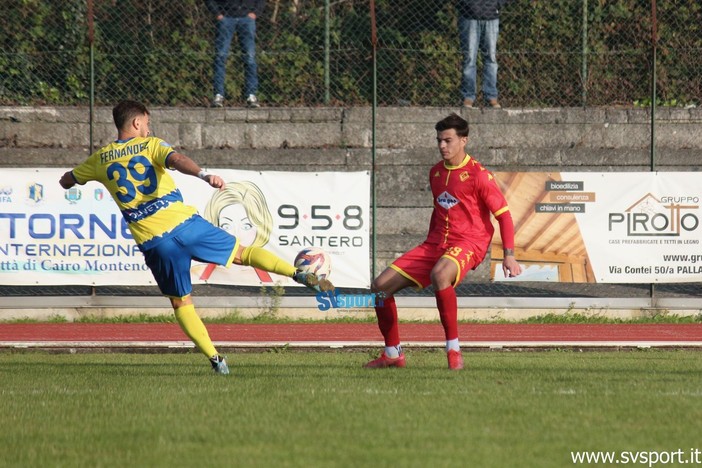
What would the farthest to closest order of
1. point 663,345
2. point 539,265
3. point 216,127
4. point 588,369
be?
point 216,127 → point 539,265 → point 663,345 → point 588,369

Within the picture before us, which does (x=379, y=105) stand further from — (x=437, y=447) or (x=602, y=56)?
(x=437, y=447)

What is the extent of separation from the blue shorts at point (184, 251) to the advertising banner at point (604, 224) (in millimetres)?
6505

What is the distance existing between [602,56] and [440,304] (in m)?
9.58

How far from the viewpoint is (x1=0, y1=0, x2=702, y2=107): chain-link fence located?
57.9ft

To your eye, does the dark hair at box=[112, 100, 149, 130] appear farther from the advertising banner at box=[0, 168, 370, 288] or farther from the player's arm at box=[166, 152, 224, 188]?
the advertising banner at box=[0, 168, 370, 288]

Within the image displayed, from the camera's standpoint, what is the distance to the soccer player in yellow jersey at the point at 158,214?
909cm

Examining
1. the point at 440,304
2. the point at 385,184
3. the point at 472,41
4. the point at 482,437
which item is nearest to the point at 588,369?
the point at 440,304

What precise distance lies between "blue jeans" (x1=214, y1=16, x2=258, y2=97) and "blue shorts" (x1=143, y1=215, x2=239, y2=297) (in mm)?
8924

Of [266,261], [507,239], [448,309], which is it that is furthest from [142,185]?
[507,239]

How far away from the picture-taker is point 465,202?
9828 millimetres

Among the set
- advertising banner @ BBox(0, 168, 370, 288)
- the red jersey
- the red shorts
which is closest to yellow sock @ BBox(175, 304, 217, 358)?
the red shorts

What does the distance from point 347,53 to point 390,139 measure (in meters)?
1.67

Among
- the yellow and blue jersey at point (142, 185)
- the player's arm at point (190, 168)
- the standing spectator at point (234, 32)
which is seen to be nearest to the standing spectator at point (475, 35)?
the standing spectator at point (234, 32)

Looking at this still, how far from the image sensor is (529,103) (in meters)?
18.6
